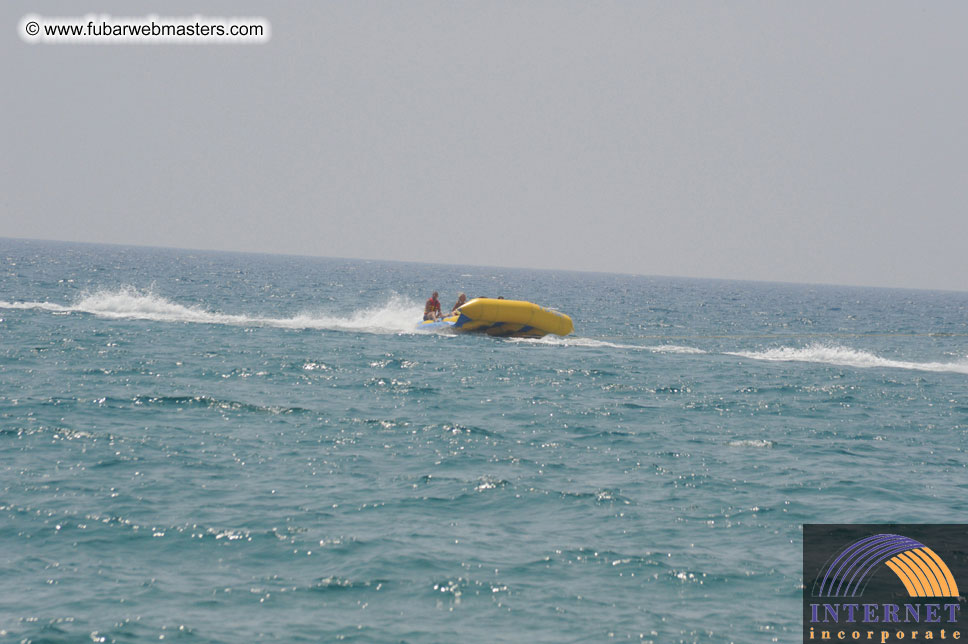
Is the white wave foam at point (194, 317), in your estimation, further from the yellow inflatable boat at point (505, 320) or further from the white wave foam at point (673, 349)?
the white wave foam at point (673, 349)

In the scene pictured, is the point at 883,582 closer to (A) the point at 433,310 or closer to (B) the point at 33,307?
(A) the point at 433,310

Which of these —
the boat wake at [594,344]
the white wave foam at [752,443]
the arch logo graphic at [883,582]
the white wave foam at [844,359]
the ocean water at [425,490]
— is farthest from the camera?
the boat wake at [594,344]

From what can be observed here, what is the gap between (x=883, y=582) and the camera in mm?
7938

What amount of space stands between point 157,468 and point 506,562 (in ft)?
15.4

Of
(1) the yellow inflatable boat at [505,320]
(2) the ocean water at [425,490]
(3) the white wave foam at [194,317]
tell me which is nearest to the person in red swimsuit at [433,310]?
(1) the yellow inflatable boat at [505,320]

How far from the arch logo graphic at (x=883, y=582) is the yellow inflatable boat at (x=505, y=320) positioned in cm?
1599

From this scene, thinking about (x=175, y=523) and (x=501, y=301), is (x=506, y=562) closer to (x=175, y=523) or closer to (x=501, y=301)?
(x=175, y=523)

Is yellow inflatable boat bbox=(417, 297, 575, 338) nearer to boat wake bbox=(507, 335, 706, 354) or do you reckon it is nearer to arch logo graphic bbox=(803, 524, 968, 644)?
boat wake bbox=(507, 335, 706, 354)

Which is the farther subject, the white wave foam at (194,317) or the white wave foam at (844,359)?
the white wave foam at (194,317)

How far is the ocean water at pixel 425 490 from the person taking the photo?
685cm

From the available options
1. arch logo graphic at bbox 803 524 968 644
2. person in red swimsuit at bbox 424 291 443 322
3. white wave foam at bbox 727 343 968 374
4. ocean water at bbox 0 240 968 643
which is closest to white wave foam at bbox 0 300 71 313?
ocean water at bbox 0 240 968 643

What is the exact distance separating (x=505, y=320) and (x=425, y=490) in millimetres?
15256

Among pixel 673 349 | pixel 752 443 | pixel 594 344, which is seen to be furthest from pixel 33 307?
pixel 752 443

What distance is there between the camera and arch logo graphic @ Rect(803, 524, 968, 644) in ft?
23.1
